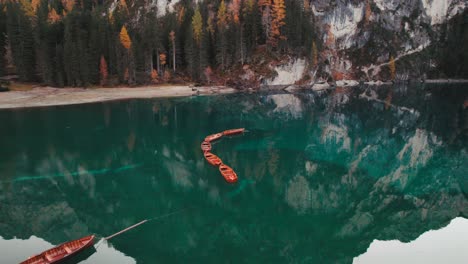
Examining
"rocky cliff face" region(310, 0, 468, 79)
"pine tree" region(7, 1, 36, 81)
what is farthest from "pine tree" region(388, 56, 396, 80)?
"pine tree" region(7, 1, 36, 81)

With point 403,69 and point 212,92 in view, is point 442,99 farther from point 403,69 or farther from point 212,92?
point 403,69

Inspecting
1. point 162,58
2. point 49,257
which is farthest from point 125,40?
point 49,257

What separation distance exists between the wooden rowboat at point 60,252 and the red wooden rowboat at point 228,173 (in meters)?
15.2

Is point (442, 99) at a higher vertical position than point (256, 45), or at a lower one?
lower

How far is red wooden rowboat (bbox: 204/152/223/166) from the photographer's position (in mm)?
40200

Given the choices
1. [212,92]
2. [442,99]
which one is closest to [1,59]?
[212,92]

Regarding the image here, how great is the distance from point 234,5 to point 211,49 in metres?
22.8

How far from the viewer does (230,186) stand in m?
34.2

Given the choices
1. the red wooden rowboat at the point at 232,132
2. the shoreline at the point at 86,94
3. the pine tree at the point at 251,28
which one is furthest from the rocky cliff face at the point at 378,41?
the red wooden rowboat at the point at 232,132

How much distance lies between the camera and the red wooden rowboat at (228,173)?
34875 mm

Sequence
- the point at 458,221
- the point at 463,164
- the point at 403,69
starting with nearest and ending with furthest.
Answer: the point at 458,221 < the point at 463,164 < the point at 403,69

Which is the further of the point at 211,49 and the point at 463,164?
the point at 211,49

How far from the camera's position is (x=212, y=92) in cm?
11356

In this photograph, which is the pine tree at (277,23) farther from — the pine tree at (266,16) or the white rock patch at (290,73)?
the white rock patch at (290,73)
